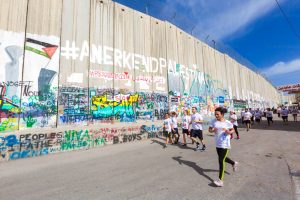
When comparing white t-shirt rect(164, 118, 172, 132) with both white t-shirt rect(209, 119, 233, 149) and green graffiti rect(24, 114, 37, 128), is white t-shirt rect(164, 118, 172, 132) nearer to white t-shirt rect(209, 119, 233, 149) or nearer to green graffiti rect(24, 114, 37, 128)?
white t-shirt rect(209, 119, 233, 149)

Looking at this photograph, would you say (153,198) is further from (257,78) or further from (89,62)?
(257,78)

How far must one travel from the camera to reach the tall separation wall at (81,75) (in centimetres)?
984

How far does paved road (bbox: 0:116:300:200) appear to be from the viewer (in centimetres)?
465

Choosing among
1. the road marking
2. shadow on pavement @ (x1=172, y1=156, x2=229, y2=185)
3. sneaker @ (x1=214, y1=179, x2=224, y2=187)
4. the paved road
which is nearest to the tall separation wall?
the paved road

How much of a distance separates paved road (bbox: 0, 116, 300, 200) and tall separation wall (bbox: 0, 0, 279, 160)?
8.23 feet

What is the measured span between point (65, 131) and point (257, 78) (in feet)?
153

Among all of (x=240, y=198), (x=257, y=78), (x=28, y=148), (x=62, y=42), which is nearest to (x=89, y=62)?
(x=62, y=42)

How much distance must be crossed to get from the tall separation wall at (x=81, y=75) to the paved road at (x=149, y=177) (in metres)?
2.51

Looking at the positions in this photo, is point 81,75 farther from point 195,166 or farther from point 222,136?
point 222,136

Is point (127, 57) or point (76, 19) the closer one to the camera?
point (76, 19)

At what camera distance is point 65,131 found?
1016 centimetres

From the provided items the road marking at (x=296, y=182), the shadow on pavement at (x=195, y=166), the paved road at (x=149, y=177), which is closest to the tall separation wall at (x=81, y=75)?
the paved road at (x=149, y=177)

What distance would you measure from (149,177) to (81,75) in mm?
8364

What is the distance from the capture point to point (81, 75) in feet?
40.5
